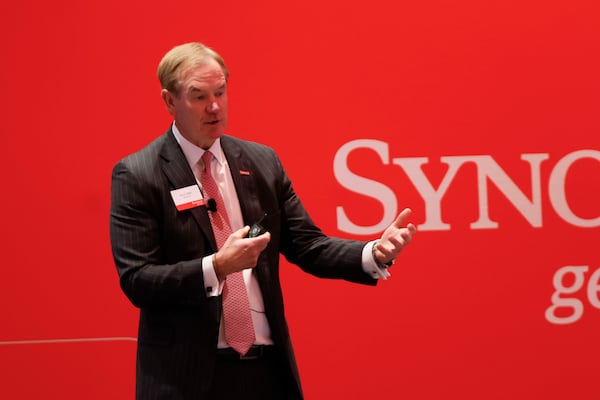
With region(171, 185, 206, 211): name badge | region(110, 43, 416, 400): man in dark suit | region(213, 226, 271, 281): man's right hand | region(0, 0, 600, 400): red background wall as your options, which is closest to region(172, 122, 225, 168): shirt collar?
region(110, 43, 416, 400): man in dark suit

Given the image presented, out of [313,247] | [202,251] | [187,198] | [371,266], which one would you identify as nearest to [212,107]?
[187,198]

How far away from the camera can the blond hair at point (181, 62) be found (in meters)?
2.22

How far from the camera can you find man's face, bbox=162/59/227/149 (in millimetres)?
2217

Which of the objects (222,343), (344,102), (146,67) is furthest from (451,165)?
(222,343)

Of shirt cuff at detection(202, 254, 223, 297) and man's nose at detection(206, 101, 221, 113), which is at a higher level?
man's nose at detection(206, 101, 221, 113)

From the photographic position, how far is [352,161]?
3400 mm

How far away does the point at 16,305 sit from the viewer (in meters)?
3.31

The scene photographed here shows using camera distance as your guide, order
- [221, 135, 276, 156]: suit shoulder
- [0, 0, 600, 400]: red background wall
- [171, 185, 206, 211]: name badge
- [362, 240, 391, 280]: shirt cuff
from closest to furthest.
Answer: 1. [171, 185, 206, 211]: name badge
2. [362, 240, 391, 280]: shirt cuff
3. [221, 135, 276, 156]: suit shoulder
4. [0, 0, 600, 400]: red background wall

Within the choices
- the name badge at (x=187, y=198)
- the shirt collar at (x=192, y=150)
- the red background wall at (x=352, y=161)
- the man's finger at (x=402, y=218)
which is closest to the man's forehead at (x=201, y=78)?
the shirt collar at (x=192, y=150)

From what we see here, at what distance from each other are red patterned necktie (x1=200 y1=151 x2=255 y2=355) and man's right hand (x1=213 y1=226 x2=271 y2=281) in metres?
0.18

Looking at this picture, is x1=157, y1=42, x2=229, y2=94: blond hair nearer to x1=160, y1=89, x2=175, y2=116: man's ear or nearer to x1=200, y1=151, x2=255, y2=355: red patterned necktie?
x1=160, y1=89, x2=175, y2=116: man's ear

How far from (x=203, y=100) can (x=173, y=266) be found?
47 cm

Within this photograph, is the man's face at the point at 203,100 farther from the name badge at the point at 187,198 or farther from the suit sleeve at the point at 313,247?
the suit sleeve at the point at 313,247

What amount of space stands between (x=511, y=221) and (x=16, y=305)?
6.88 feet
